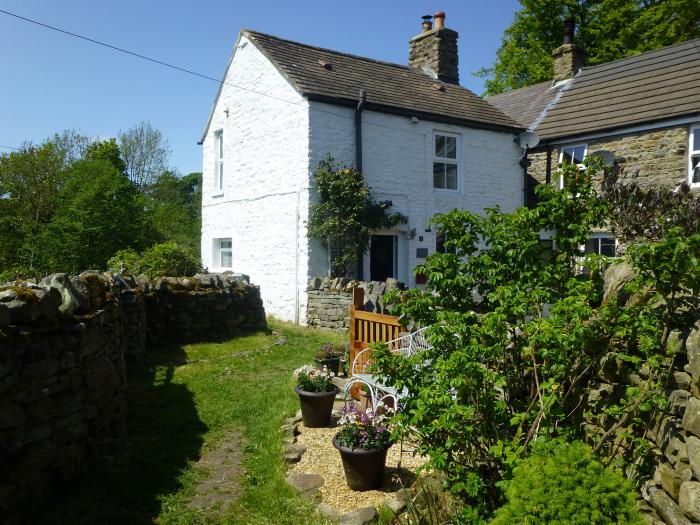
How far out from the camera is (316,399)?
234 inches

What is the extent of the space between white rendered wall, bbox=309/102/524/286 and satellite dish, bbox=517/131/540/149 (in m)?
0.37

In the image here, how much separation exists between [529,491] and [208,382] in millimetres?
6053

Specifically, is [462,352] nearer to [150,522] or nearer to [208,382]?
[150,522]

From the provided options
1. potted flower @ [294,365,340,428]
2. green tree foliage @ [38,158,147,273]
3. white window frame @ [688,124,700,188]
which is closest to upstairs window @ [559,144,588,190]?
white window frame @ [688,124,700,188]

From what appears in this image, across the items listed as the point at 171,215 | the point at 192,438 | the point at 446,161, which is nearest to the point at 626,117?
the point at 446,161

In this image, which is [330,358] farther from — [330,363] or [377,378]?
[377,378]

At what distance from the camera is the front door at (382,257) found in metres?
14.3

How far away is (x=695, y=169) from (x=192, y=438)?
14342 mm

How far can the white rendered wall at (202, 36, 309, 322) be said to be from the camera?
539 inches

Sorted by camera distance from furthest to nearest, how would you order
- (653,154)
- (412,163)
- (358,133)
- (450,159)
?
(450,159) < (653,154) < (412,163) < (358,133)

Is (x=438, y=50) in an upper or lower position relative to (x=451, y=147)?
upper

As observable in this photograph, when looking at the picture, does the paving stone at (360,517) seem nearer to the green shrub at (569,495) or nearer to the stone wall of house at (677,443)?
the green shrub at (569,495)

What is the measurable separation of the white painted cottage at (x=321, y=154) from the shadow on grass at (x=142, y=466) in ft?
21.6

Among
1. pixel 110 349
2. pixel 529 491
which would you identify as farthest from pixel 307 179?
pixel 529 491
